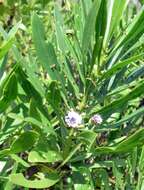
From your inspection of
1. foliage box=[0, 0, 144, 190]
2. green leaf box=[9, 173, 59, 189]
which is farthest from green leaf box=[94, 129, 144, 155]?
green leaf box=[9, 173, 59, 189]

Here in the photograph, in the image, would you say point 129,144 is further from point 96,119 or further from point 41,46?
point 41,46

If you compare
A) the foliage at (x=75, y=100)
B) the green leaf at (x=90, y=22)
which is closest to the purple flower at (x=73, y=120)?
the foliage at (x=75, y=100)

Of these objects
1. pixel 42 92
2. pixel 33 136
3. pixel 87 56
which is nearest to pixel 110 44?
pixel 87 56

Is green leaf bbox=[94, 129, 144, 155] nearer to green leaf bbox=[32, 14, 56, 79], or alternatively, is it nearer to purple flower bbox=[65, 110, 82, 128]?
purple flower bbox=[65, 110, 82, 128]

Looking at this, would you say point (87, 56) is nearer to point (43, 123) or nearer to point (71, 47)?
point (71, 47)

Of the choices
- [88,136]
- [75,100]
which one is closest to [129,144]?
[88,136]

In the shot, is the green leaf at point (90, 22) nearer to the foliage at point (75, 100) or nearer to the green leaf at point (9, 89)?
the foliage at point (75, 100)
